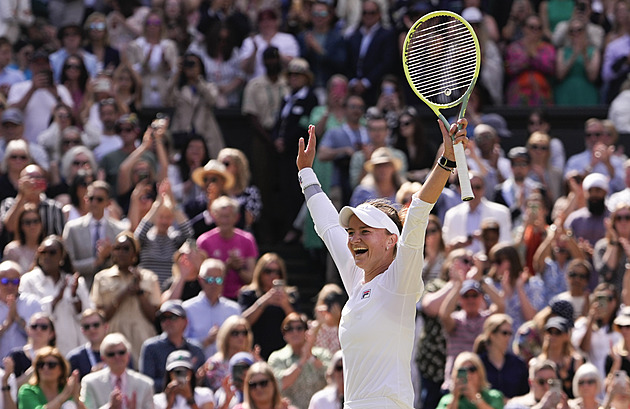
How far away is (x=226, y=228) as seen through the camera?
12633 mm

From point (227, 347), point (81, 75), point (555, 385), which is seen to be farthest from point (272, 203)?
point (555, 385)

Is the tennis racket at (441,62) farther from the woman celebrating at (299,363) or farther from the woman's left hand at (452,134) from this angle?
the woman celebrating at (299,363)

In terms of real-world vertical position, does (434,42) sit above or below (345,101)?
above

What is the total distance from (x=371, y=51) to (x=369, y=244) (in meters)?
10.3

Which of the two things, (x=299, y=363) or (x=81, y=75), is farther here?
(x=81, y=75)

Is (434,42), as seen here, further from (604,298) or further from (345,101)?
(345,101)

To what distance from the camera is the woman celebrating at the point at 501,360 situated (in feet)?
35.4

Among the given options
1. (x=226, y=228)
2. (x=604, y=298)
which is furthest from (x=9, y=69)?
(x=604, y=298)

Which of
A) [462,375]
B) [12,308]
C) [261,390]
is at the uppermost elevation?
[12,308]

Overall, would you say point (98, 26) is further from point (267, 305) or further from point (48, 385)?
point (48, 385)

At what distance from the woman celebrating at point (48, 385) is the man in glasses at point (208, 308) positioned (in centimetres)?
154

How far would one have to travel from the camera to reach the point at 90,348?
429 inches

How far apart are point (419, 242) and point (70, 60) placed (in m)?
10.5

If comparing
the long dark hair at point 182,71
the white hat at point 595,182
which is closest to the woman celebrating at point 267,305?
the white hat at point 595,182
